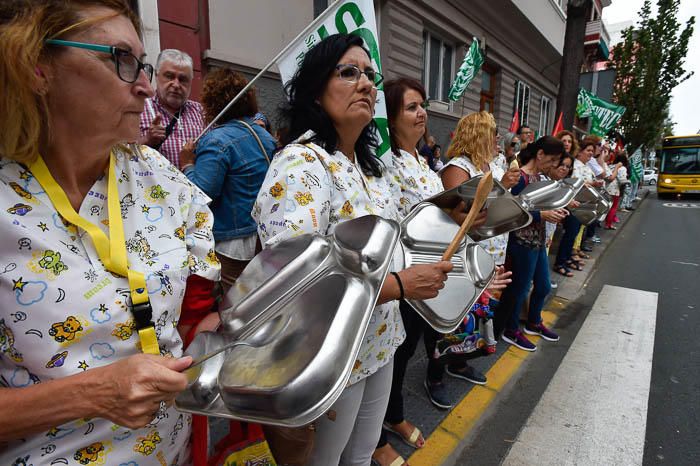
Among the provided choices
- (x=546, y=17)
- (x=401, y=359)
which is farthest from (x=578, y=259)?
(x=546, y=17)

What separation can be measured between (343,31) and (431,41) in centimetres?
704

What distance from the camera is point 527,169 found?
3383 mm

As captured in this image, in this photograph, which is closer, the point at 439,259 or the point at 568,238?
the point at 439,259

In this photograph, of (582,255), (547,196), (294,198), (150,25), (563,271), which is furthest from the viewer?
(582,255)

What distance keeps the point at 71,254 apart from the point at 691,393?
149 inches

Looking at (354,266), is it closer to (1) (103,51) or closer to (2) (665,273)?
(1) (103,51)

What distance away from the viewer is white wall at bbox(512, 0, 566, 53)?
10.9m

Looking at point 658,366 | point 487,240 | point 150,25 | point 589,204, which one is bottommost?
point 658,366

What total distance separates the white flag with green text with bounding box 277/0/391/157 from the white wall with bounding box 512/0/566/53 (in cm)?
963

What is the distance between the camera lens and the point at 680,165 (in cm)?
1780

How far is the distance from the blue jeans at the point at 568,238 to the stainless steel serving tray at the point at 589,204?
164 cm

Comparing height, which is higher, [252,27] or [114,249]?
[252,27]

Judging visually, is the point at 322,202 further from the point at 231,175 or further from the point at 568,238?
the point at 568,238

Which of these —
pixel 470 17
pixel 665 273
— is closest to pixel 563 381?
pixel 665 273
